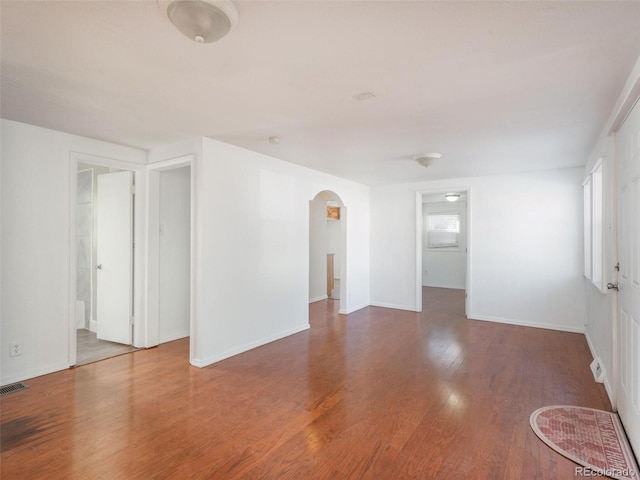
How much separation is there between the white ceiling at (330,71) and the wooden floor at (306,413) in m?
2.43

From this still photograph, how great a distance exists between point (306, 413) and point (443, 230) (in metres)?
7.70

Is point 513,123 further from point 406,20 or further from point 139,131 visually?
point 139,131

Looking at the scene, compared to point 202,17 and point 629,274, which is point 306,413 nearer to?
point 629,274

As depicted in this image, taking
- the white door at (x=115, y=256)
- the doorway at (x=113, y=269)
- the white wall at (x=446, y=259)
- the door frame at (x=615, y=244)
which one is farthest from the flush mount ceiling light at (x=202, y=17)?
the white wall at (x=446, y=259)

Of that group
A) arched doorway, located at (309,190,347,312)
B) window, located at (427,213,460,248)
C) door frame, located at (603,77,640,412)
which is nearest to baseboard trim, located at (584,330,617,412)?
door frame, located at (603,77,640,412)

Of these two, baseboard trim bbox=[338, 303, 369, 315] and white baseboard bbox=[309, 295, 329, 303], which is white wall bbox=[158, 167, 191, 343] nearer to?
baseboard trim bbox=[338, 303, 369, 315]

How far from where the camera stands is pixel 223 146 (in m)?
3.77

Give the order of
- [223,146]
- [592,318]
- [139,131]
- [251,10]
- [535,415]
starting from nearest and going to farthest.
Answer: [251,10]
[535,415]
[139,131]
[223,146]
[592,318]

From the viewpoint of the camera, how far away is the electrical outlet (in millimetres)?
3086

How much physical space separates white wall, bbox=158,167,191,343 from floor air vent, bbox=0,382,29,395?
4.71 feet

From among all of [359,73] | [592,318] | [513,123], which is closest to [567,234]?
[592,318]

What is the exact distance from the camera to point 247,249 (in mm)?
4102

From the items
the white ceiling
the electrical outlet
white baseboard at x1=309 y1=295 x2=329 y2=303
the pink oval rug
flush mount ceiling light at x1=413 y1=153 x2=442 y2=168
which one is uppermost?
the white ceiling

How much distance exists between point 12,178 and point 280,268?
2930 millimetres
